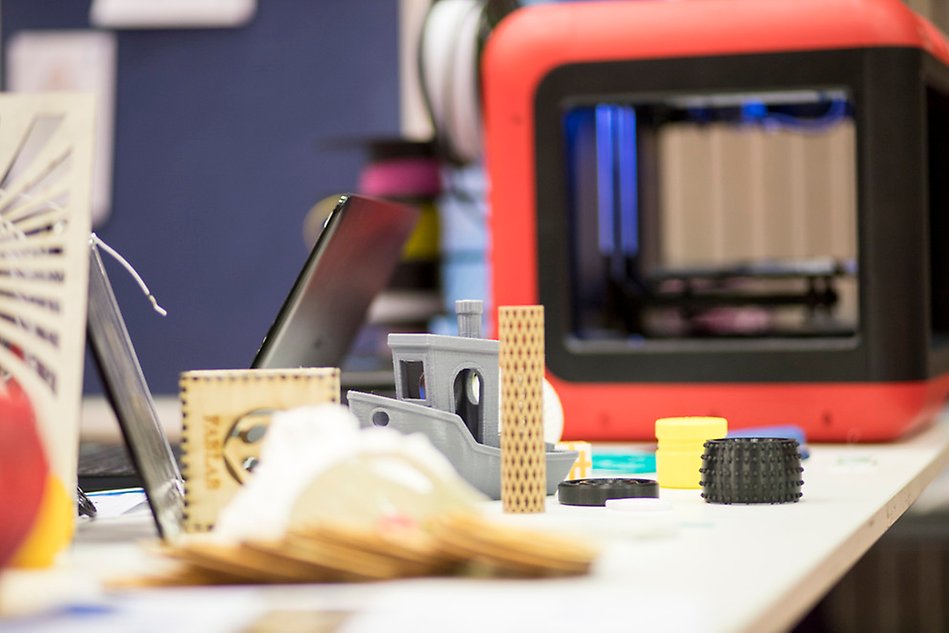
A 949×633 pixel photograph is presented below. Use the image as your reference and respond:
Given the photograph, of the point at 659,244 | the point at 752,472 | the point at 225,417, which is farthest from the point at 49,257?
the point at 659,244

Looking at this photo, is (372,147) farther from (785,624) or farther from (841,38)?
(785,624)

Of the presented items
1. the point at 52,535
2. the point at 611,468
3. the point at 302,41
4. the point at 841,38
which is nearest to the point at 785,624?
the point at 52,535

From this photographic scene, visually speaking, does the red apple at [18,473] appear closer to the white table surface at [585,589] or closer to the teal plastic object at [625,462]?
the white table surface at [585,589]

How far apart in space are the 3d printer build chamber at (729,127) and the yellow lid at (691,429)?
0.40 meters

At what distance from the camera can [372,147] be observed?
2293 millimetres

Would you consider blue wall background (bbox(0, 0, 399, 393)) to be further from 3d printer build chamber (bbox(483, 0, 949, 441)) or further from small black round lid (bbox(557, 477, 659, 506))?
small black round lid (bbox(557, 477, 659, 506))

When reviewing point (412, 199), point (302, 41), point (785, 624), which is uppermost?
point (302, 41)

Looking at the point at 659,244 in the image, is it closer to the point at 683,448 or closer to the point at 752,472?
the point at 683,448

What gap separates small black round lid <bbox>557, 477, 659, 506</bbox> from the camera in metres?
0.92

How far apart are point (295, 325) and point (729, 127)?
868mm

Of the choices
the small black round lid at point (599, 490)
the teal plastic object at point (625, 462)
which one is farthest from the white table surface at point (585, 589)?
the teal plastic object at point (625, 462)

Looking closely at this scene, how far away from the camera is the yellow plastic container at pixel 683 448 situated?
1.03 m

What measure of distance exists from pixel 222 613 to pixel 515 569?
138 millimetres

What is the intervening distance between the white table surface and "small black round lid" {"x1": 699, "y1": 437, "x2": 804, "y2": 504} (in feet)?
0.12
